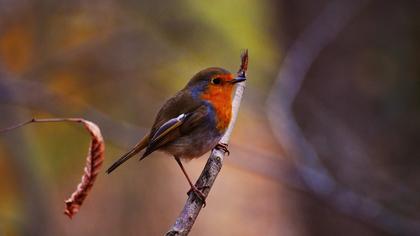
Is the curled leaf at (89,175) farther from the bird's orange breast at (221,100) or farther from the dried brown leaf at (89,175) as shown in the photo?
the bird's orange breast at (221,100)

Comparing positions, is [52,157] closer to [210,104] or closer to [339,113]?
[339,113]

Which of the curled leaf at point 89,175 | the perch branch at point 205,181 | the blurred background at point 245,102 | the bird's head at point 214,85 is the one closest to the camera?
the curled leaf at point 89,175

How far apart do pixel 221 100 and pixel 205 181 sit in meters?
0.88

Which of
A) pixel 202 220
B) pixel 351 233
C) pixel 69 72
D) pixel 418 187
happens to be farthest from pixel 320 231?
pixel 202 220

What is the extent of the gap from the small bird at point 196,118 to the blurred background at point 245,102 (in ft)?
4.56

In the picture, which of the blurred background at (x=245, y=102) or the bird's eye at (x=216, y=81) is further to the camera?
the blurred background at (x=245, y=102)

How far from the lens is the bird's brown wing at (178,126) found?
4.16 m

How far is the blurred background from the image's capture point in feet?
19.1

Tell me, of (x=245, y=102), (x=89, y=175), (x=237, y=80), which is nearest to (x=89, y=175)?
(x=89, y=175)

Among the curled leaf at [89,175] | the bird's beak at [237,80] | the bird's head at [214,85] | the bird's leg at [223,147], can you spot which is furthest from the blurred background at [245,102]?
the curled leaf at [89,175]

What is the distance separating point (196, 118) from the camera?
4285 mm

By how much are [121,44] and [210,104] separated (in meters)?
2.59

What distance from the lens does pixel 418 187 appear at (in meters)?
5.77

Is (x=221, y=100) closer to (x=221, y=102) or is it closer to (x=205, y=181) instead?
(x=221, y=102)
